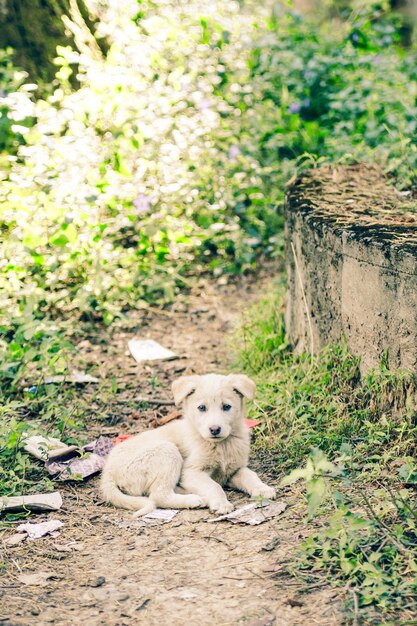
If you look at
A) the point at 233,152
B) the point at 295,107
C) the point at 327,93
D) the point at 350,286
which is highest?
the point at 327,93

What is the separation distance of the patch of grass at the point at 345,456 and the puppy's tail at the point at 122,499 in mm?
742

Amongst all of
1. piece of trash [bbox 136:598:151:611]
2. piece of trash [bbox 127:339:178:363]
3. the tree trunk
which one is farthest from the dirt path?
the tree trunk

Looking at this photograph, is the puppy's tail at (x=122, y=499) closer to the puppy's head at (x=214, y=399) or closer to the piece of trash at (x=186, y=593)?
the puppy's head at (x=214, y=399)

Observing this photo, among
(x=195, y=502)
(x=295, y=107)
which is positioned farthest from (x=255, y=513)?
(x=295, y=107)

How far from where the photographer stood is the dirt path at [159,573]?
10.0 ft

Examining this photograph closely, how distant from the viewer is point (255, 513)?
3867 mm

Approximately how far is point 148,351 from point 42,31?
336 cm

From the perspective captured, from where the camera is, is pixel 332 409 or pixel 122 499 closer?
pixel 122 499

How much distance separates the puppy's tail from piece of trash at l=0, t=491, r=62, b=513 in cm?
23

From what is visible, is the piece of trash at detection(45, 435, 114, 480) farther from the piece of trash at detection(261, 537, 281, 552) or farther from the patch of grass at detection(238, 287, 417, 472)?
the piece of trash at detection(261, 537, 281, 552)

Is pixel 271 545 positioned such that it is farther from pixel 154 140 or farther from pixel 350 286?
pixel 154 140

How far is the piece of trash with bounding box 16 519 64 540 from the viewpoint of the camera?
381cm

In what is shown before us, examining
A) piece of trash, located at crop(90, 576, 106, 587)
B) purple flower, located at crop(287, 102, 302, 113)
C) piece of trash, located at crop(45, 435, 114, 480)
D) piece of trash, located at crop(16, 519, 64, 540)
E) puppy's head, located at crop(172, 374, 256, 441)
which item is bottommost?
piece of trash, located at crop(90, 576, 106, 587)

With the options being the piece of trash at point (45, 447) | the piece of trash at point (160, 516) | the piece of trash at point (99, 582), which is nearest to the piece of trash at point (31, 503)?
the piece of trash at point (45, 447)
